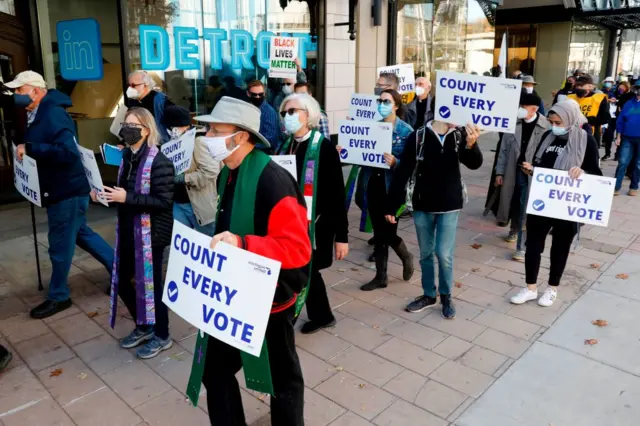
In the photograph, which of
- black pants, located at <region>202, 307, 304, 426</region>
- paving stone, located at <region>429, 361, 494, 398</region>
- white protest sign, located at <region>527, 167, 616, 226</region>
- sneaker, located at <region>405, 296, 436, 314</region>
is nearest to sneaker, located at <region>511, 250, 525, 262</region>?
white protest sign, located at <region>527, 167, 616, 226</region>

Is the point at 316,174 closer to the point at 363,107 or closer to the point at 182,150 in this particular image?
the point at 182,150

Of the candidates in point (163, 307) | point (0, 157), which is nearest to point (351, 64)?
point (0, 157)

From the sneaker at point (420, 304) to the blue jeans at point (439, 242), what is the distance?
167 mm

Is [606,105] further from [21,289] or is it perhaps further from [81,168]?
[21,289]

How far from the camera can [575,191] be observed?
16.0 ft

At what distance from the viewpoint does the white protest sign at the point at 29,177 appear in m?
4.75

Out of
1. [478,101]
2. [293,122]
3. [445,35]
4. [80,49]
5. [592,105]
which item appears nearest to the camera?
[293,122]

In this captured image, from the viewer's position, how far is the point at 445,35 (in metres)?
14.9

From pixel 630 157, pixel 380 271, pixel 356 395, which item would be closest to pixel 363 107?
pixel 380 271

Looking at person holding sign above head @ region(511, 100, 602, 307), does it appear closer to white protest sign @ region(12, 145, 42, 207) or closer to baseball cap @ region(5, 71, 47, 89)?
white protest sign @ region(12, 145, 42, 207)

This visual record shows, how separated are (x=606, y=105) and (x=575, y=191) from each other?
6.02 meters

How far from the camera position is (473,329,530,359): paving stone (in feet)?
14.5

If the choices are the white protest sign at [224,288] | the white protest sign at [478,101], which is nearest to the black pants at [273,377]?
the white protest sign at [224,288]

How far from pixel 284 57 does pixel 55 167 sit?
4.13m
